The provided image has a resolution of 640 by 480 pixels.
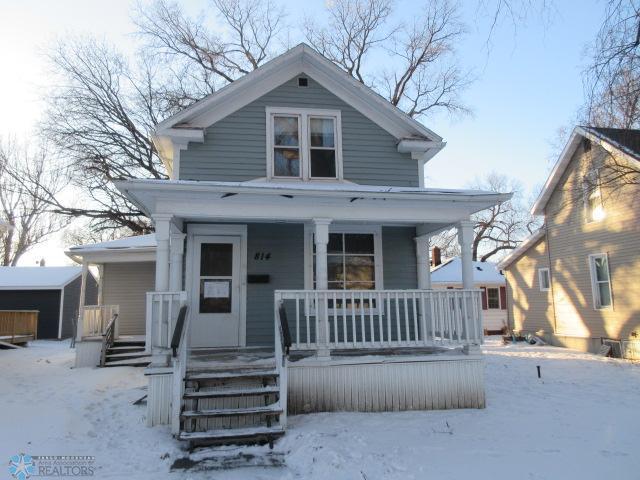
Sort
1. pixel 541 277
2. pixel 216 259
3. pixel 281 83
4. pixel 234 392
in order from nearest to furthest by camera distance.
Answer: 1. pixel 234 392
2. pixel 216 259
3. pixel 281 83
4. pixel 541 277

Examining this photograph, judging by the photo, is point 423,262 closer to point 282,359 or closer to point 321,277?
point 321,277

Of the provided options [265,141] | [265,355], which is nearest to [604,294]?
[265,141]

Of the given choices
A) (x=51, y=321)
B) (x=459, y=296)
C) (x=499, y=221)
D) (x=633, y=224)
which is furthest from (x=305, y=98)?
(x=499, y=221)

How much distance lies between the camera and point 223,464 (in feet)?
16.5

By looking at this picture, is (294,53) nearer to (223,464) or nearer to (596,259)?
(223,464)

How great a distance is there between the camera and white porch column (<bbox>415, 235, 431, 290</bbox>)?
30.5 feet

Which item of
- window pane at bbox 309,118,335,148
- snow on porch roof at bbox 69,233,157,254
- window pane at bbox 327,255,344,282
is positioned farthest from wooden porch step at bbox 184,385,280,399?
snow on porch roof at bbox 69,233,157,254

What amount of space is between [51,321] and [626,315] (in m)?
22.2

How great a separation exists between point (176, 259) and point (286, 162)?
279 centimetres

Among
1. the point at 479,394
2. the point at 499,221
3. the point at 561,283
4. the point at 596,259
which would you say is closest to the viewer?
the point at 479,394

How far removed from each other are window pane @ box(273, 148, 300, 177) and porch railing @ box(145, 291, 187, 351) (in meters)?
3.43

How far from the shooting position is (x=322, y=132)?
945 cm

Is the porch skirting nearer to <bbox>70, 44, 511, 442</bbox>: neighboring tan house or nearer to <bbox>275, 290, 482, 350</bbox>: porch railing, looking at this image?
<bbox>70, 44, 511, 442</bbox>: neighboring tan house

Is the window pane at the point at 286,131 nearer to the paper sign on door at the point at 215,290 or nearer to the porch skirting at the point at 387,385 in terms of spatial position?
the paper sign on door at the point at 215,290
